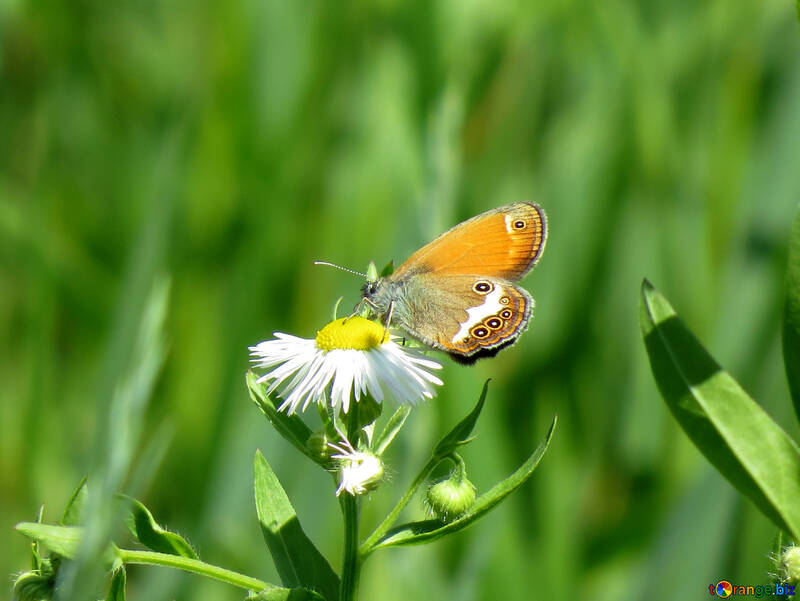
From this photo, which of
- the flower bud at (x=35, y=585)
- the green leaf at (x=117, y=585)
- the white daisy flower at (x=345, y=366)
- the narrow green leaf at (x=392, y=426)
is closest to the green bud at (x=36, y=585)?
the flower bud at (x=35, y=585)

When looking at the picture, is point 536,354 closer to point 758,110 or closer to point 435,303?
point 758,110

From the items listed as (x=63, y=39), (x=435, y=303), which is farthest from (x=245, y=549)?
(x=63, y=39)

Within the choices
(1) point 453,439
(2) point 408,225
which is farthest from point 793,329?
(2) point 408,225

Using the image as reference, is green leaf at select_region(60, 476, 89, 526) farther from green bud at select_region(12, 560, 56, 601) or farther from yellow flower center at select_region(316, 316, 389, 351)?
yellow flower center at select_region(316, 316, 389, 351)

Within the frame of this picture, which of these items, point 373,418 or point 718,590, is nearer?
point 373,418

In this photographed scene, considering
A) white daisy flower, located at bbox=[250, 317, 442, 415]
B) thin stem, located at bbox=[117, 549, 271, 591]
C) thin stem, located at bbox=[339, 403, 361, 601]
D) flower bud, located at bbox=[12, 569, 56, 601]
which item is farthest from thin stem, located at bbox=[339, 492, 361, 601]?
flower bud, located at bbox=[12, 569, 56, 601]

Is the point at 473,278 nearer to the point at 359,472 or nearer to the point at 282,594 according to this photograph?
the point at 359,472
